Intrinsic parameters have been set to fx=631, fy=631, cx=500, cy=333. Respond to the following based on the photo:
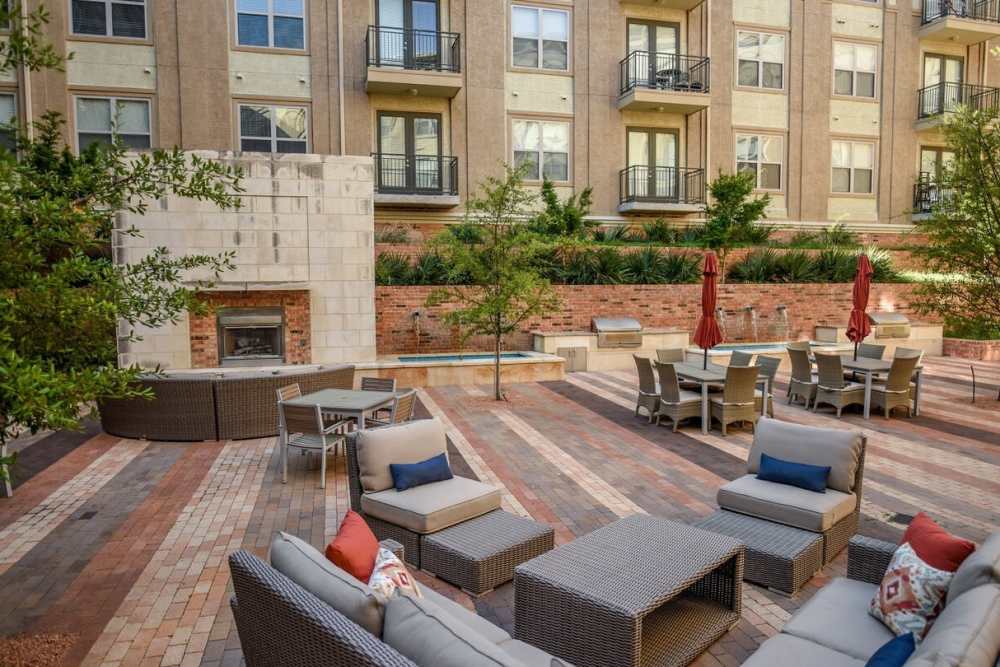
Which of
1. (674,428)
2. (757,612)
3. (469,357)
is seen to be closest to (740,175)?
(469,357)

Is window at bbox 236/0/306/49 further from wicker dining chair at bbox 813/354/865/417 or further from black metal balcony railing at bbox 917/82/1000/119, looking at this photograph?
black metal balcony railing at bbox 917/82/1000/119

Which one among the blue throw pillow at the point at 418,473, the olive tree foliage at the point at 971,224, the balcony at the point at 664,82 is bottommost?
the blue throw pillow at the point at 418,473

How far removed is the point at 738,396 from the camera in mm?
9359

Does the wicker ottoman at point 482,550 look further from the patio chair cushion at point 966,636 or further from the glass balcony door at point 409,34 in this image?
the glass balcony door at point 409,34

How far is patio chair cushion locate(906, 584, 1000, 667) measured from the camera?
2.22 metres

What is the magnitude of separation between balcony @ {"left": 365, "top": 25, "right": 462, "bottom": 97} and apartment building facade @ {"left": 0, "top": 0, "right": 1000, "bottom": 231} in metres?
0.06

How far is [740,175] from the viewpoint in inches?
766

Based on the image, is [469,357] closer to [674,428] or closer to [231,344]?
[231,344]

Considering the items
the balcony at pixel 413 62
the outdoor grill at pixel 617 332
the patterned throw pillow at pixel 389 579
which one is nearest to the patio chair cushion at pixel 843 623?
the patterned throw pillow at pixel 389 579

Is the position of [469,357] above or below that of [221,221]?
below

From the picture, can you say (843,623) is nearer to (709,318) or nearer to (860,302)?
(709,318)

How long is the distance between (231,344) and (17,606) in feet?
31.5

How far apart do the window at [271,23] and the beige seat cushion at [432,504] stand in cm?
1782

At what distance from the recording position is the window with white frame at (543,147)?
68.7 feet
